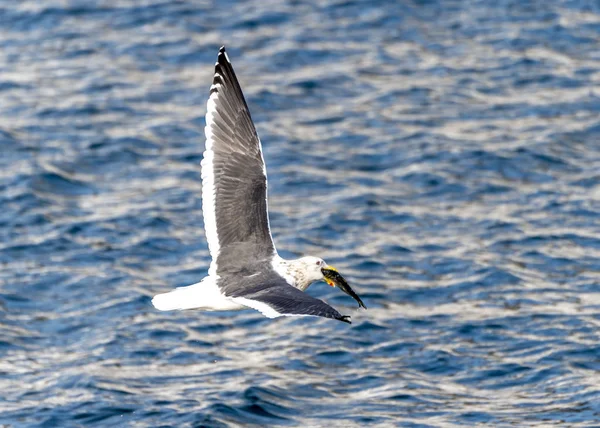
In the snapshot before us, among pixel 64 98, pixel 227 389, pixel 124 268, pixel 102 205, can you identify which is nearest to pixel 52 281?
pixel 124 268

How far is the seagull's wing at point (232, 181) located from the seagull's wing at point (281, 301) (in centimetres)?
80

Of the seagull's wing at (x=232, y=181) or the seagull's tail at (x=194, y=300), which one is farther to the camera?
the seagull's wing at (x=232, y=181)

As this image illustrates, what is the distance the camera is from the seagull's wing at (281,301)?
364 inches

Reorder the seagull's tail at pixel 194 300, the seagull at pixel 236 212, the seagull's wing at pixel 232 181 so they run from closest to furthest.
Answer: the seagull's tail at pixel 194 300 < the seagull at pixel 236 212 < the seagull's wing at pixel 232 181

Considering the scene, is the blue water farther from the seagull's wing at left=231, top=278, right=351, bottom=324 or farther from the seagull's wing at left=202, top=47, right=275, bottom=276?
the seagull's wing at left=231, top=278, right=351, bottom=324

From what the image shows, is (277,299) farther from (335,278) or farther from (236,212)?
(236,212)

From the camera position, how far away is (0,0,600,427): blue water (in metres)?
12.8

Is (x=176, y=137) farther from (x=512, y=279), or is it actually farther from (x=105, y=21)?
(x=512, y=279)

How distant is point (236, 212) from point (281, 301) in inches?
81.2

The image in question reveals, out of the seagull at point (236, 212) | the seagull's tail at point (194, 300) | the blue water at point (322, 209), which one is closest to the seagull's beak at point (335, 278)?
the seagull at point (236, 212)

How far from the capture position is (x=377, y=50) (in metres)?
20.8

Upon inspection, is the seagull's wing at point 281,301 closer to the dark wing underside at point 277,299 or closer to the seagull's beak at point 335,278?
the dark wing underside at point 277,299

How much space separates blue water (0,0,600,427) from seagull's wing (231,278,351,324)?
7.09ft

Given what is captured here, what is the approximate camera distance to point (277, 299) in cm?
993
